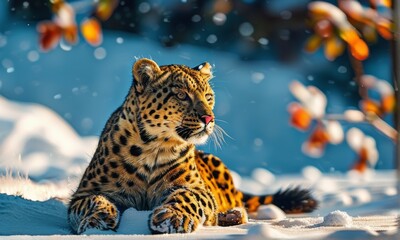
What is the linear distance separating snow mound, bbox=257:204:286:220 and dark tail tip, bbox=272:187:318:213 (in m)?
0.24

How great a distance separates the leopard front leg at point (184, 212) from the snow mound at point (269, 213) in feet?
2.07

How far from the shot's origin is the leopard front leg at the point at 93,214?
320 centimetres

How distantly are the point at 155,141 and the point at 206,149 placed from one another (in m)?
0.42

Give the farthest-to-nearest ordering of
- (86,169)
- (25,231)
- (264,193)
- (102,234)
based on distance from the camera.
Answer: (264,193) → (86,169) → (25,231) → (102,234)

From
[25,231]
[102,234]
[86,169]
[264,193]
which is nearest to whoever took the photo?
[102,234]

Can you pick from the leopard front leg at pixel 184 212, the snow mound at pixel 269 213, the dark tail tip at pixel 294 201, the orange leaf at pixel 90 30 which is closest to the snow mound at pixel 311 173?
the dark tail tip at pixel 294 201

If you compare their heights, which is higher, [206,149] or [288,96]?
[288,96]

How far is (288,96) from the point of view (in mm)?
4496

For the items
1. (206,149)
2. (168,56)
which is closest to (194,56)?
(168,56)

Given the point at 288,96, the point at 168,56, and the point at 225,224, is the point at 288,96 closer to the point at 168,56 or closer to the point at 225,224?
the point at 168,56

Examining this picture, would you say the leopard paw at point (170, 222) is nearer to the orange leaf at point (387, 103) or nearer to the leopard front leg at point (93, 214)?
the leopard front leg at point (93, 214)

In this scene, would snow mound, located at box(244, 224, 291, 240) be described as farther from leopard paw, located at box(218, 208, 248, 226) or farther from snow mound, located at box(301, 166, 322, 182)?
snow mound, located at box(301, 166, 322, 182)

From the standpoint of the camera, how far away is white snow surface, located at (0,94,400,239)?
10.3 feet

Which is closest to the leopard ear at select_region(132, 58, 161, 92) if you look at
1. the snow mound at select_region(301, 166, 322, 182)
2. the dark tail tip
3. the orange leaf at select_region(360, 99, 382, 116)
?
the orange leaf at select_region(360, 99, 382, 116)
